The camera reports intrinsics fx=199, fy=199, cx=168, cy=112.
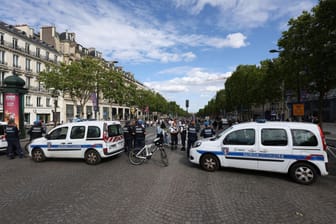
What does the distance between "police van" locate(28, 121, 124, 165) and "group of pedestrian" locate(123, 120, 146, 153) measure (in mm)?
1655

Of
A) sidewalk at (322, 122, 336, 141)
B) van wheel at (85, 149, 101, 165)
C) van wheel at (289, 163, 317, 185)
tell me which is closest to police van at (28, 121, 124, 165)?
van wheel at (85, 149, 101, 165)

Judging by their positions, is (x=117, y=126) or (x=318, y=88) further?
(x=318, y=88)

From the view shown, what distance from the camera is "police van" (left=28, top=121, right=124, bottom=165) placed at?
300 inches

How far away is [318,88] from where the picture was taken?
17172mm

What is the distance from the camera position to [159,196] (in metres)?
4.65

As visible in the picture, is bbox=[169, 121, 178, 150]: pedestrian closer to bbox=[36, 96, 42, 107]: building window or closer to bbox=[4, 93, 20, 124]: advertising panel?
bbox=[4, 93, 20, 124]: advertising panel

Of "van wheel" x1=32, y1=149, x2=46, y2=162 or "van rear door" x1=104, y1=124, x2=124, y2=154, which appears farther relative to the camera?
"van wheel" x1=32, y1=149, x2=46, y2=162

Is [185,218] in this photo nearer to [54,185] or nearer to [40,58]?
[54,185]

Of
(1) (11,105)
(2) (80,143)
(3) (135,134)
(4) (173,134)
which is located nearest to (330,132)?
(4) (173,134)

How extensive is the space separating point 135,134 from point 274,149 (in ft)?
20.2

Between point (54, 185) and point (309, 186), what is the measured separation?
6.92m

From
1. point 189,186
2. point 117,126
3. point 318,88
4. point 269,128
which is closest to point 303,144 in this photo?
point 269,128

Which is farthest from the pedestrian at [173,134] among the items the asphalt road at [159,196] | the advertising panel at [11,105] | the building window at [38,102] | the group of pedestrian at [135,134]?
the building window at [38,102]

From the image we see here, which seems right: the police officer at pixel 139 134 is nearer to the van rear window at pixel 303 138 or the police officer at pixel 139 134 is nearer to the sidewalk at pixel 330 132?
the van rear window at pixel 303 138
